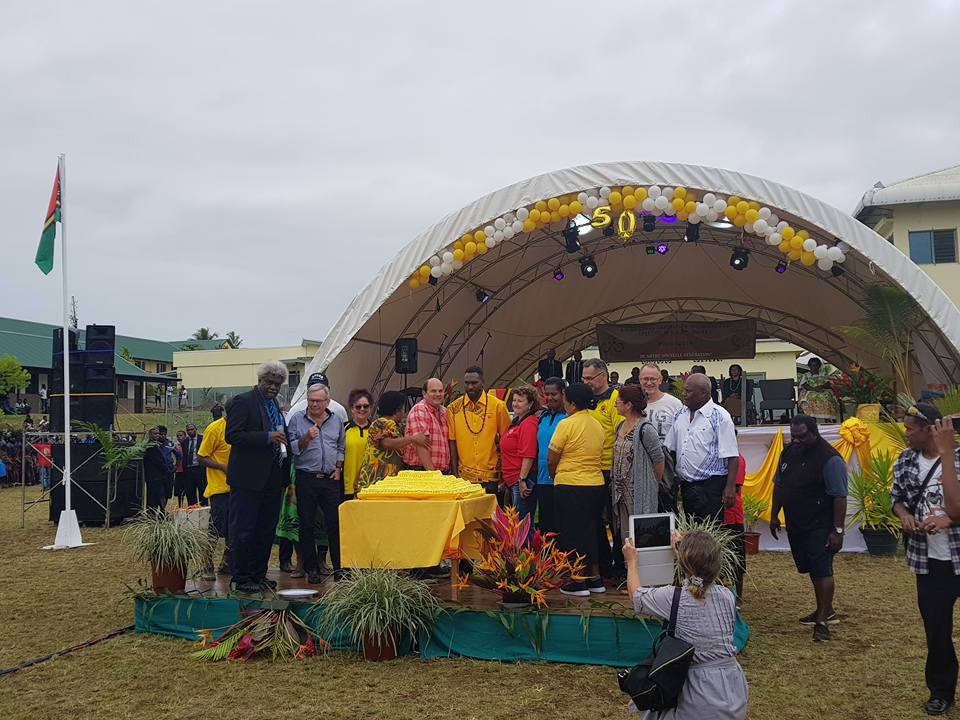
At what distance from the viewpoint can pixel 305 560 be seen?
6316 mm

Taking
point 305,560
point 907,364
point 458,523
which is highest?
point 907,364

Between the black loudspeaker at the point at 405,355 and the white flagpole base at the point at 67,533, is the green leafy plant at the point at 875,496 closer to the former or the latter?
the black loudspeaker at the point at 405,355

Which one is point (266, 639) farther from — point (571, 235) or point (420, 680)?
point (571, 235)

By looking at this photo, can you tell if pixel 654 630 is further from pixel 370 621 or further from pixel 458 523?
pixel 370 621

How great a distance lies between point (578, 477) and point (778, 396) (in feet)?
33.6

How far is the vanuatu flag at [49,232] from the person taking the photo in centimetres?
1078

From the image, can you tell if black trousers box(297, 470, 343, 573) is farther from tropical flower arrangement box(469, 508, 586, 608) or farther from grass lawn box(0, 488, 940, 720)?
tropical flower arrangement box(469, 508, 586, 608)

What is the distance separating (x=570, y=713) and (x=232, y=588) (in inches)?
102

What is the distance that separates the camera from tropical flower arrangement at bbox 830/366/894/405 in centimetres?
1111

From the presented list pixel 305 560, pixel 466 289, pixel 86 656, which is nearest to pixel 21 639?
pixel 86 656

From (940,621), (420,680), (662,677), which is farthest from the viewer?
(420,680)

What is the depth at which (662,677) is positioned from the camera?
9.34 feet

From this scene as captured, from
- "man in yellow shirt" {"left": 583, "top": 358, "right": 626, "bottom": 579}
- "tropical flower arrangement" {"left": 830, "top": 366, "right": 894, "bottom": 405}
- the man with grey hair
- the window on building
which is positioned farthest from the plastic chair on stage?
the window on building

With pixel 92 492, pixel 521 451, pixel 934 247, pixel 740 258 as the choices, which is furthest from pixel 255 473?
pixel 934 247
